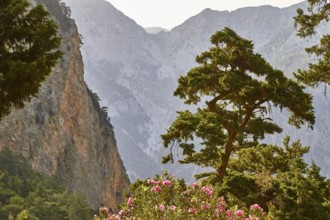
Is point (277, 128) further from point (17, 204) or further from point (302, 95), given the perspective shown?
point (17, 204)

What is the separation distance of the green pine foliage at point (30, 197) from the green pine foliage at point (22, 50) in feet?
87.7

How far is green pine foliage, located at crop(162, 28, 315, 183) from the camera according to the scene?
15898 mm

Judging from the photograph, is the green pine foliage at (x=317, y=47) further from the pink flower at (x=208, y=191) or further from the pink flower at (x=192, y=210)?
the pink flower at (x=192, y=210)

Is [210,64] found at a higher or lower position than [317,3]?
lower

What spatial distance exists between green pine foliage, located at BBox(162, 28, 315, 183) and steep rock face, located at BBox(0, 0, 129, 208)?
1790 inches

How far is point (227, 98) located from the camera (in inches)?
737

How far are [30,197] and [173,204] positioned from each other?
3601 cm

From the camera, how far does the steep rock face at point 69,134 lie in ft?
204

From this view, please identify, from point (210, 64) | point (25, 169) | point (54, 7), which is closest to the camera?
point (210, 64)

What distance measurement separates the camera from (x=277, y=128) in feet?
62.5

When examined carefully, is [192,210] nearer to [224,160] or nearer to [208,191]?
[208,191]

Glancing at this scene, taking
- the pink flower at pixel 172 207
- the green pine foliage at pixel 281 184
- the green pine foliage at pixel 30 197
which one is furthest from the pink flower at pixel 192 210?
the green pine foliage at pixel 30 197

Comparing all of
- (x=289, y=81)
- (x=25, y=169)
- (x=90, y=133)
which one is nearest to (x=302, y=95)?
(x=289, y=81)

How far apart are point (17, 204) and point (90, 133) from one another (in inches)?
1679
